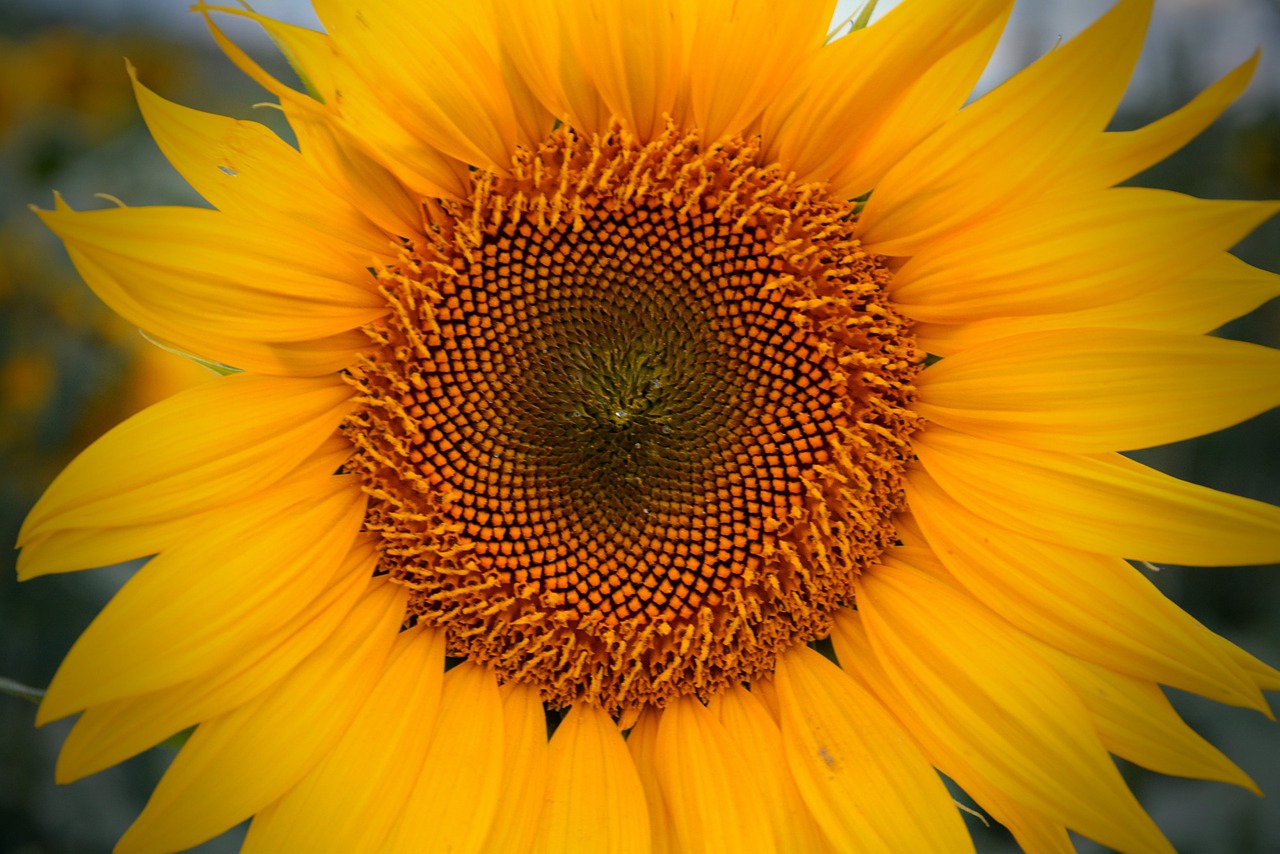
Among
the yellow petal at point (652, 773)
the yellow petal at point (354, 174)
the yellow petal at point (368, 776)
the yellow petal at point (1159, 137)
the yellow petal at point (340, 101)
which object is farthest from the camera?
the yellow petal at point (652, 773)

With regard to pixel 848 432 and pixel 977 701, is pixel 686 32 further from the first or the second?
pixel 977 701

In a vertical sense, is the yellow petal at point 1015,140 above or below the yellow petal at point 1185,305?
above

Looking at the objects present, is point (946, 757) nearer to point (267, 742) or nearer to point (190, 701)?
point (267, 742)

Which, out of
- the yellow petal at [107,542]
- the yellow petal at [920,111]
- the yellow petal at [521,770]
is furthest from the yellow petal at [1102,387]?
the yellow petal at [107,542]

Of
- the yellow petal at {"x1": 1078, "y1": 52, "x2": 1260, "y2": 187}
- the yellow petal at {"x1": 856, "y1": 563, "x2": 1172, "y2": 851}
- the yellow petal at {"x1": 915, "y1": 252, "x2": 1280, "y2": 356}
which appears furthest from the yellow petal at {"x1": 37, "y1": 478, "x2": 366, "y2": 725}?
the yellow petal at {"x1": 1078, "y1": 52, "x2": 1260, "y2": 187}

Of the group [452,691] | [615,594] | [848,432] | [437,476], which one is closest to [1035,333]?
[848,432]

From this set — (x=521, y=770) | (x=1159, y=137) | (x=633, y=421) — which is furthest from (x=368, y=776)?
(x=1159, y=137)

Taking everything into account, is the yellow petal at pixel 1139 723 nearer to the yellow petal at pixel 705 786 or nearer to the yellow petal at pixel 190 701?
the yellow petal at pixel 705 786
